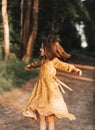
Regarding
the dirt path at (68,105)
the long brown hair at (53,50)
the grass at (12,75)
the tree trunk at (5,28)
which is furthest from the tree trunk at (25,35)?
the long brown hair at (53,50)

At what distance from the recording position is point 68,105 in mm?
14008

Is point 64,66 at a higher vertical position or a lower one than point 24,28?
lower

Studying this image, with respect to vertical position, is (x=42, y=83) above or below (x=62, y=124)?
above

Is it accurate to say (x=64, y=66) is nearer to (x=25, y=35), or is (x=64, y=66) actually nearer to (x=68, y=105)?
(x=68, y=105)

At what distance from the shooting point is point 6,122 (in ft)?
36.0

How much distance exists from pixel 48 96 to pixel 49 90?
0.11 metres

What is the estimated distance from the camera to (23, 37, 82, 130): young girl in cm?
802

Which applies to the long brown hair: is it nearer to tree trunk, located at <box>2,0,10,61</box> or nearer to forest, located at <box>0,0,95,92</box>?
forest, located at <box>0,0,95,92</box>

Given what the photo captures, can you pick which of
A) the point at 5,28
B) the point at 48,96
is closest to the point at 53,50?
the point at 48,96

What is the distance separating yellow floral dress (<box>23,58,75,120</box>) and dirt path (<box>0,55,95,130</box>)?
2.29 metres

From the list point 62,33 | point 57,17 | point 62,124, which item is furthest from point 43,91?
point 62,33

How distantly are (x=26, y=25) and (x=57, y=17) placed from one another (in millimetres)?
6668

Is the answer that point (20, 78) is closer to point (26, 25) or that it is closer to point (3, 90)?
point (3, 90)

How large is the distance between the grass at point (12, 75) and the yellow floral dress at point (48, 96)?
7.60 metres
